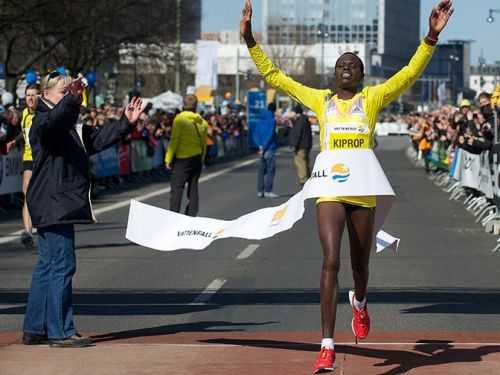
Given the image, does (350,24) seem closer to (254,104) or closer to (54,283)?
(254,104)

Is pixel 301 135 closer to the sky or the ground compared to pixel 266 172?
closer to the sky

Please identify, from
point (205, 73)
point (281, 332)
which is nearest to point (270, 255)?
point (281, 332)

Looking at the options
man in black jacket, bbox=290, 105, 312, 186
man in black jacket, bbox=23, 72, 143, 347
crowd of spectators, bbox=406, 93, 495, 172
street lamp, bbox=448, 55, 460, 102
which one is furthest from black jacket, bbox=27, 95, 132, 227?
street lamp, bbox=448, 55, 460, 102

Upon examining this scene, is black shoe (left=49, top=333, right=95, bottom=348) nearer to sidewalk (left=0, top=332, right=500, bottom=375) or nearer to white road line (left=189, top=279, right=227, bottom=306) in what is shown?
sidewalk (left=0, top=332, right=500, bottom=375)

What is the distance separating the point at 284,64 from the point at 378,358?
12838 cm

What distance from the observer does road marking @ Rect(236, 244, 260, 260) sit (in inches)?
638

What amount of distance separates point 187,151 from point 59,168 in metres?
9.13

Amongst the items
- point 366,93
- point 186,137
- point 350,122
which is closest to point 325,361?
point 350,122

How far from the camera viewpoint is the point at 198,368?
8453 mm

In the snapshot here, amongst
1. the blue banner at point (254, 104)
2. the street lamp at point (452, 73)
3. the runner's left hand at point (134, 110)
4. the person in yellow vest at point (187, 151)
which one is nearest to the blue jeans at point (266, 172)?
the person in yellow vest at point (187, 151)

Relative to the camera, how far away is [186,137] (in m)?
18.2

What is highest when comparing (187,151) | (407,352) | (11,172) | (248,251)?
(187,151)

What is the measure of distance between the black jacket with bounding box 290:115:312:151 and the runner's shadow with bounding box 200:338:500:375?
2134cm

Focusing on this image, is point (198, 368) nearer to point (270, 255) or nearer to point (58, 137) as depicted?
point (58, 137)
